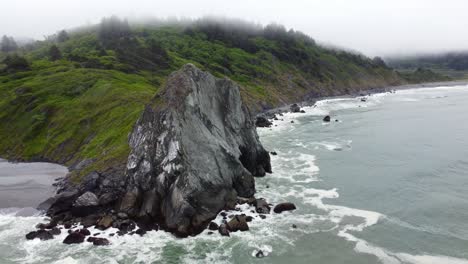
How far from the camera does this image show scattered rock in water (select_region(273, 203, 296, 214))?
46.9 metres

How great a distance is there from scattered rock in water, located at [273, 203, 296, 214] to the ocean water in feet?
3.09

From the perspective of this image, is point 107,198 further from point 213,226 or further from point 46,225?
point 213,226

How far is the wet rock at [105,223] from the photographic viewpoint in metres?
43.6

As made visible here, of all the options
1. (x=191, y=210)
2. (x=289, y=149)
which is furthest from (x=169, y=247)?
(x=289, y=149)

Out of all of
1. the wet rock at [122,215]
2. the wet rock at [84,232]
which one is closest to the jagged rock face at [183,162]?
the wet rock at [122,215]

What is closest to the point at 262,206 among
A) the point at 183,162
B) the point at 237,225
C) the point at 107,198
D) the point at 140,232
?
the point at 237,225

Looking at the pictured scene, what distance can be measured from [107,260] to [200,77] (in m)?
31.4

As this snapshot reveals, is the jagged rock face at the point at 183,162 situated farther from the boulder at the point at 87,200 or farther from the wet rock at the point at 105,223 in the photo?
the boulder at the point at 87,200

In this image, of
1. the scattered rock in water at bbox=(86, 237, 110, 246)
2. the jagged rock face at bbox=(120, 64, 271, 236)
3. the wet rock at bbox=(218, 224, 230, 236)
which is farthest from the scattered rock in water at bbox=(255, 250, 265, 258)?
the scattered rock in water at bbox=(86, 237, 110, 246)

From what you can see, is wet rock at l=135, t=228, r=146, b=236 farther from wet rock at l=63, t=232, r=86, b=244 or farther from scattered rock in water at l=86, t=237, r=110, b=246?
wet rock at l=63, t=232, r=86, b=244

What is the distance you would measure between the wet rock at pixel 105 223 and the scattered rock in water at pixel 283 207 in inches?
814

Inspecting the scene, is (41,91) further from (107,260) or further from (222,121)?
(107,260)

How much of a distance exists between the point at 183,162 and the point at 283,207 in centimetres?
1423

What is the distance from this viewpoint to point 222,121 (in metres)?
60.0
